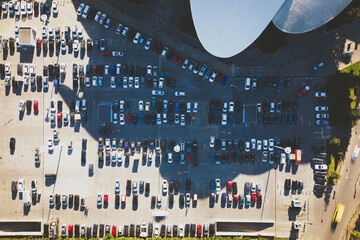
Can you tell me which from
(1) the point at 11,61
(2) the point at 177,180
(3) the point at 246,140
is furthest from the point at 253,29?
(1) the point at 11,61

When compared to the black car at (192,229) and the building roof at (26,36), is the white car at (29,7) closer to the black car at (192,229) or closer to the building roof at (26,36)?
the building roof at (26,36)

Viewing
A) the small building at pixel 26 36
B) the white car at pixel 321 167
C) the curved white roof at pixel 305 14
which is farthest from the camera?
the white car at pixel 321 167

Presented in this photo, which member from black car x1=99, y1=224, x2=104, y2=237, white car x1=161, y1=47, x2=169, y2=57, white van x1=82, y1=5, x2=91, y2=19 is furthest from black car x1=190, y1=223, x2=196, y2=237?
white van x1=82, y1=5, x2=91, y2=19

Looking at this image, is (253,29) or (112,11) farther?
(112,11)

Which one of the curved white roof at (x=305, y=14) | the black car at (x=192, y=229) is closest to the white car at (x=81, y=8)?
the curved white roof at (x=305, y=14)

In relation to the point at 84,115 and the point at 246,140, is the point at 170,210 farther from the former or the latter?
the point at 84,115

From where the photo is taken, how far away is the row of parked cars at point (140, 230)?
46625 millimetres

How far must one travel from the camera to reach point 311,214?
47469 millimetres

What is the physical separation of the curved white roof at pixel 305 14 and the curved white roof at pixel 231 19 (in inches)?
63.7

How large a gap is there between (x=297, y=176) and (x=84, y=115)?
31.2 metres

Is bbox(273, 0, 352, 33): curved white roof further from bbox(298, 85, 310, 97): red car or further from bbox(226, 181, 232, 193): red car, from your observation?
bbox(226, 181, 232, 193): red car

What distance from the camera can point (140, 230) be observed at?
4691 cm

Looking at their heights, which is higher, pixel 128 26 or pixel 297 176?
pixel 128 26

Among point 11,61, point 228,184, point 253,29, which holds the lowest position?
point 228,184
